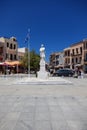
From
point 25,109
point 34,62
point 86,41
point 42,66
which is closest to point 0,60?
point 34,62

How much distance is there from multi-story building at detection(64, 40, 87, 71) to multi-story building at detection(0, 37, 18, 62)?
1958 centimetres

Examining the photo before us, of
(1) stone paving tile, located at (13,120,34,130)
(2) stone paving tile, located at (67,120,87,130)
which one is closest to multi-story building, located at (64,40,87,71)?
(2) stone paving tile, located at (67,120,87,130)

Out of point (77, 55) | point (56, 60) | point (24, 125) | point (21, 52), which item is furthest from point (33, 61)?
point (24, 125)

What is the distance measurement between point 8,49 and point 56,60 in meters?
44.0

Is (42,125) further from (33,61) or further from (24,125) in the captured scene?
(33,61)

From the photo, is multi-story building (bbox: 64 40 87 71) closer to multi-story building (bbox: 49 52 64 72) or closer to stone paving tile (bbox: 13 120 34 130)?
multi-story building (bbox: 49 52 64 72)

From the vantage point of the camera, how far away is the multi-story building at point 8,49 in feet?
236

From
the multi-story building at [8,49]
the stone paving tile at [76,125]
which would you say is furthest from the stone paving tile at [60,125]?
the multi-story building at [8,49]

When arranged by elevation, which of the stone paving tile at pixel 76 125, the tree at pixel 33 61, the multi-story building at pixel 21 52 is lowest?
the stone paving tile at pixel 76 125

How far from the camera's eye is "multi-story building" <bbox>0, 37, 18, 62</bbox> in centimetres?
7206

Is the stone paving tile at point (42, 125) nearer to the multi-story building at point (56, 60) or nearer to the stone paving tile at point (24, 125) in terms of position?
the stone paving tile at point (24, 125)

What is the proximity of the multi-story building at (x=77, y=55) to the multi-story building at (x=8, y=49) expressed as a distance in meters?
19.6

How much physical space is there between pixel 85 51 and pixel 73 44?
1140cm

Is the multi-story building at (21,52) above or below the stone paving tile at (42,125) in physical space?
above
